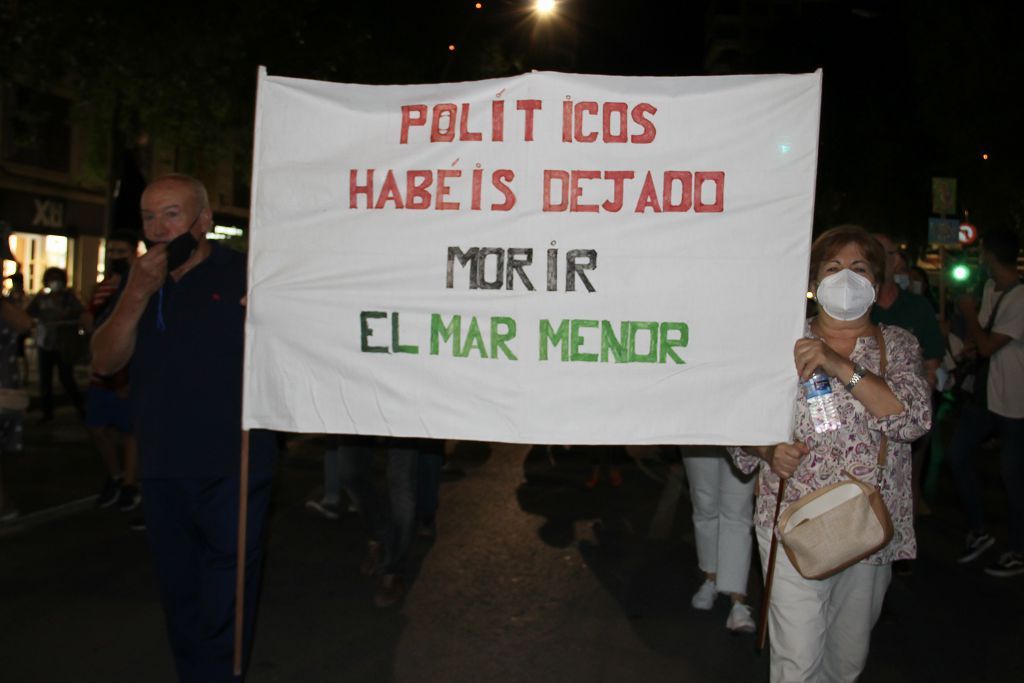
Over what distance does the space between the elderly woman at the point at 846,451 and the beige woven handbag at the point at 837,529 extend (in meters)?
0.12

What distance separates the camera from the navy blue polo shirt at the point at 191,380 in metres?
3.92

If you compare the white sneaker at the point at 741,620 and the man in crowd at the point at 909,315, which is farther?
the man in crowd at the point at 909,315

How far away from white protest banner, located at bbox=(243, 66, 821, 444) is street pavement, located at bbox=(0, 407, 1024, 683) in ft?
5.20

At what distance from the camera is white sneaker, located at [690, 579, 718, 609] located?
19.0 ft

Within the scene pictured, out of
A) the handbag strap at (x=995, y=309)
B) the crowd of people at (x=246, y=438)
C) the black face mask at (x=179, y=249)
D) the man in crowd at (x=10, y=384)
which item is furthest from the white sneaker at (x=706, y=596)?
the man in crowd at (x=10, y=384)

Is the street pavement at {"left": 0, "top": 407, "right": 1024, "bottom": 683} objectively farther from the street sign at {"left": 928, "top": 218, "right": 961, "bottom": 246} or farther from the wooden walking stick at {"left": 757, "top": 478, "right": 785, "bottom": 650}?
the street sign at {"left": 928, "top": 218, "right": 961, "bottom": 246}

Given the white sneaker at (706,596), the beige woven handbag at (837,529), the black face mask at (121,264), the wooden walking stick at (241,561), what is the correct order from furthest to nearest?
the black face mask at (121,264) < the white sneaker at (706,596) < the wooden walking stick at (241,561) < the beige woven handbag at (837,529)

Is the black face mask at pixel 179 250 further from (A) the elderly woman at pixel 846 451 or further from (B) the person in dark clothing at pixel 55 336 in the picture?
(B) the person in dark clothing at pixel 55 336

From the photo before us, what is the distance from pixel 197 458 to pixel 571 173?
5.75 feet

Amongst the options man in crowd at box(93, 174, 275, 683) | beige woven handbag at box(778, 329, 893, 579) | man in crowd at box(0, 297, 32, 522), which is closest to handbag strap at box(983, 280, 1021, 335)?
beige woven handbag at box(778, 329, 893, 579)

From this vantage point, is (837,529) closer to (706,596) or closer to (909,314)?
(706,596)

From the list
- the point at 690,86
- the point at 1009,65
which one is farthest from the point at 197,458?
the point at 1009,65

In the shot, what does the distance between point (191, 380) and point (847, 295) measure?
241 cm

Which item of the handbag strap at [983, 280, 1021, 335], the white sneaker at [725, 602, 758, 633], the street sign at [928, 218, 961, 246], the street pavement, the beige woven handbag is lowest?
the street pavement
